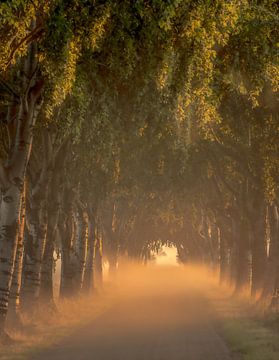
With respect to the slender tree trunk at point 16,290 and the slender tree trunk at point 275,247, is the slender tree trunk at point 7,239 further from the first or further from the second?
the slender tree trunk at point 275,247

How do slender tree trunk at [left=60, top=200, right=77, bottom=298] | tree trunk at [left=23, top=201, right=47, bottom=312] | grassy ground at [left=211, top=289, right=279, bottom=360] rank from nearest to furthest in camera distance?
grassy ground at [left=211, top=289, right=279, bottom=360] → tree trunk at [left=23, top=201, right=47, bottom=312] → slender tree trunk at [left=60, top=200, right=77, bottom=298]

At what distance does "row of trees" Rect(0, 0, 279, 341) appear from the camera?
12.2m

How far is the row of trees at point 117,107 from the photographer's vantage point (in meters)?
12.2

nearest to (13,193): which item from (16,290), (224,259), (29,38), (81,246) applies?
(16,290)

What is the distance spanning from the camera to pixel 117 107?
57.6ft

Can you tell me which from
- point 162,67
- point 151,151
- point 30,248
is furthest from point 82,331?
point 151,151

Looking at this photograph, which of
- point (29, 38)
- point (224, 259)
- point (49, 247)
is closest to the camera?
point (29, 38)

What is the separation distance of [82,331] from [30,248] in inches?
172

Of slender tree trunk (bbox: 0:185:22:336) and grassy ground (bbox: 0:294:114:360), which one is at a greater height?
slender tree trunk (bbox: 0:185:22:336)

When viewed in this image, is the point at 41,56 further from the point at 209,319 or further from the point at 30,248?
the point at 209,319

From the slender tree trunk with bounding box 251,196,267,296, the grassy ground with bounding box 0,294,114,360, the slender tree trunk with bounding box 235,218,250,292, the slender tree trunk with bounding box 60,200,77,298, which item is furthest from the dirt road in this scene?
the slender tree trunk with bounding box 235,218,250,292

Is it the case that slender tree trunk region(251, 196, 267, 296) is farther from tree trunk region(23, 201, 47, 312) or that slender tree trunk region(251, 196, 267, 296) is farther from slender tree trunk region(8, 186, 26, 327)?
slender tree trunk region(8, 186, 26, 327)

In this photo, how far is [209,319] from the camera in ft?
82.3

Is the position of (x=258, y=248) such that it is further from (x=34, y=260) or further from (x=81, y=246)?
(x=34, y=260)
